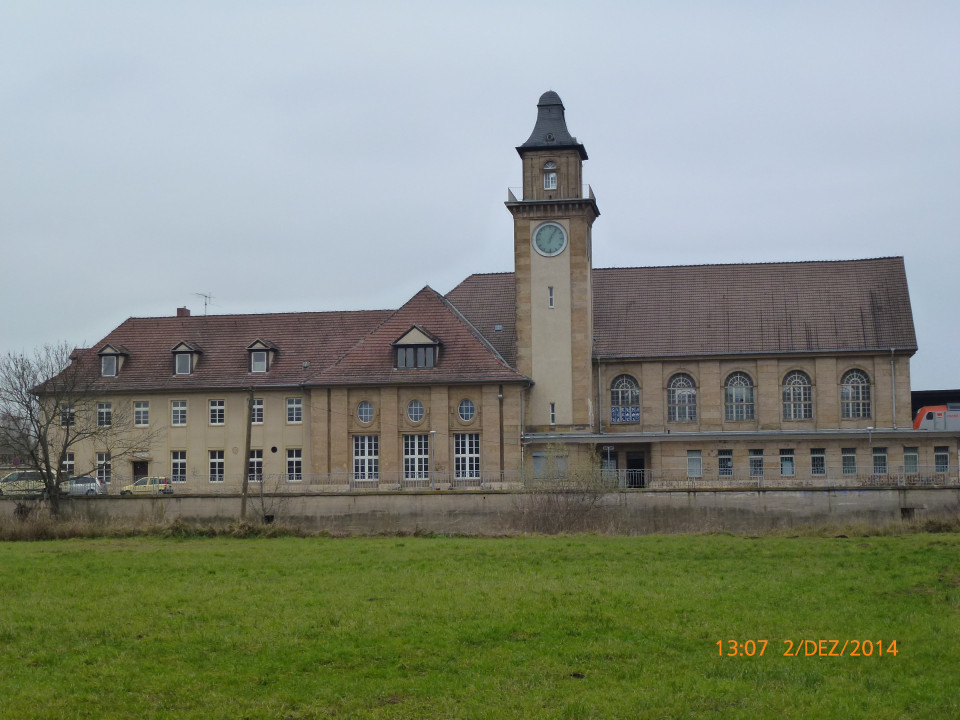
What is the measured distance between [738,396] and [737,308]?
15.7ft

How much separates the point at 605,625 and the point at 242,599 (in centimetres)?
680

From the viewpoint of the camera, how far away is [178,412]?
5878cm

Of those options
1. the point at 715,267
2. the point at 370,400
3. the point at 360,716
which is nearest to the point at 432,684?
the point at 360,716

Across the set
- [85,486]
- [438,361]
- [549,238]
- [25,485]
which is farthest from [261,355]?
[549,238]

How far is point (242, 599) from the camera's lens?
70.0ft

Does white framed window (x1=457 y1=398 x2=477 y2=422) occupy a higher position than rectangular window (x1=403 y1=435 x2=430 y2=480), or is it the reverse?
white framed window (x1=457 y1=398 x2=477 y2=422)

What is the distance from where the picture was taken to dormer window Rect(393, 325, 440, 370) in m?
55.5

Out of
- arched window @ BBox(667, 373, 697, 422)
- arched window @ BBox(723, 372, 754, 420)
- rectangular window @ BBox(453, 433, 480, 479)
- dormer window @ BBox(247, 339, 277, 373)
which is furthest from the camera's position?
arched window @ BBox(667, 373, 697, 422)

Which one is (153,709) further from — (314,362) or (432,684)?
(314,362)

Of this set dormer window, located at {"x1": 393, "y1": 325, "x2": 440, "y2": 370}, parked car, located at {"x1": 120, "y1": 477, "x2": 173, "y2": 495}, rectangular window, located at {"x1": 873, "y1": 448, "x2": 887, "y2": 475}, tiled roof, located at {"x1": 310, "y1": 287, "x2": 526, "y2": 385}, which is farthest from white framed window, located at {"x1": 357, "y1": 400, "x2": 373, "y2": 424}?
rectangular window, located at {"x1": 873, "y1": 448, "x2": 887, "y2": 475}

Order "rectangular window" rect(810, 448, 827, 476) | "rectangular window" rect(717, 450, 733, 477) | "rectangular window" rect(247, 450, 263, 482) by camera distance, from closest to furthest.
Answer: "rectangular window" rect(810, 448, 827, 476) < "rectangular window" rect(717, 450, 733, 477) < "rectangular window" rect(247, 450, 263, 482)

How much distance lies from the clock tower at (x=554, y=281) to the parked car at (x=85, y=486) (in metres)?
19.4

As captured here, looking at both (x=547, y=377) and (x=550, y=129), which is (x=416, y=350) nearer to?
(x=547, y=377)

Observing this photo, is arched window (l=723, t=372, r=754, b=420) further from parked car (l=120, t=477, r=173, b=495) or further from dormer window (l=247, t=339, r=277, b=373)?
parked car (l=120, t=477, r=173, b=495)
